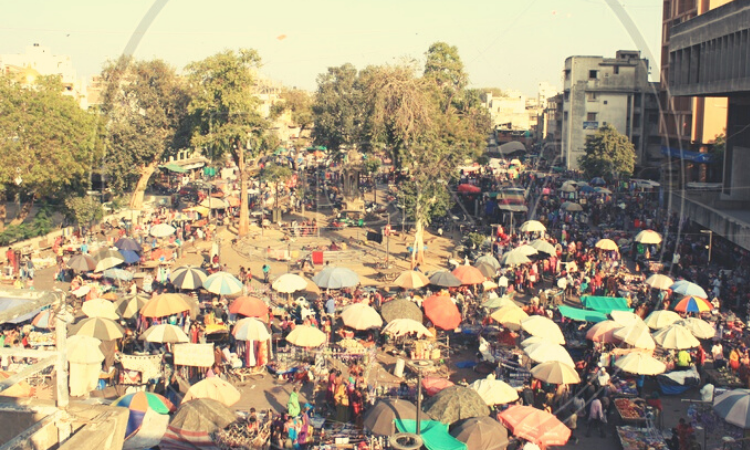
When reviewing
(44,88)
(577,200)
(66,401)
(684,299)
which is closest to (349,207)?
(577,200)

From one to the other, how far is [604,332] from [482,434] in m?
6.39

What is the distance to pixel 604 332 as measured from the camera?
17188 mm

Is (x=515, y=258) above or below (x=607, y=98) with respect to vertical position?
below

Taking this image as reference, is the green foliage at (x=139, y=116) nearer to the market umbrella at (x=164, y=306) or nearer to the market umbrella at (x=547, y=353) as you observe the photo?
the market umbrella at (x=164, y=306)

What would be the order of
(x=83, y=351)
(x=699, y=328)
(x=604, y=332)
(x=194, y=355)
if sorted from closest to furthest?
(x=83, y=351) < (x=194, y=355) < (x=604, y=332) < (x=699, y=328)

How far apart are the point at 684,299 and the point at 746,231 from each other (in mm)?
6776

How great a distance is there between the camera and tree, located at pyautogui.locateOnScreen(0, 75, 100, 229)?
98.7ft

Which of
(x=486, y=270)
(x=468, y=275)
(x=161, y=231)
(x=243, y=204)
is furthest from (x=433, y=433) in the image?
(x=243, y=204)

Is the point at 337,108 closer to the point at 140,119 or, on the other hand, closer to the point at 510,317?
the point at 140,119

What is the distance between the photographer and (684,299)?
20234 millimetres

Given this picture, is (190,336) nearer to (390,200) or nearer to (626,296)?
(626,296)

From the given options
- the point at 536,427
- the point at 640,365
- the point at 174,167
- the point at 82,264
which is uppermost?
the point at 174,167

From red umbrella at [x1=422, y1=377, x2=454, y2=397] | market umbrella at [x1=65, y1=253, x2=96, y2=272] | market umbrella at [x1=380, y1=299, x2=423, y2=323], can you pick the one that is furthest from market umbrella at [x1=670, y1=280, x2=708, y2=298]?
market umbrella at [x1=65, y1=253, x2=96, y2=272]

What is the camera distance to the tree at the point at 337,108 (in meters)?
47.3
